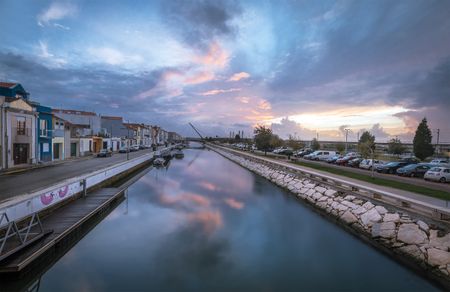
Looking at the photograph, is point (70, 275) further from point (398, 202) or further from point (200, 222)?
point (398, 202)

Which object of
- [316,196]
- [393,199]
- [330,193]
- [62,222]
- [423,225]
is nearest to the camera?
[423,225]

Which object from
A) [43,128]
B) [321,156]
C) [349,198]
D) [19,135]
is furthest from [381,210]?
[43,128]

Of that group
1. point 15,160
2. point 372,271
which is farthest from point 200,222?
point 15,160

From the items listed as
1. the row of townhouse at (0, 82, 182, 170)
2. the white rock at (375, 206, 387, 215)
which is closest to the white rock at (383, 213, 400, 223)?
the white rock at (375, 206, 387, 215)

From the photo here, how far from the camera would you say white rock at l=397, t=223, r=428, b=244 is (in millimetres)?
10336

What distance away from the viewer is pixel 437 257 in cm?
936

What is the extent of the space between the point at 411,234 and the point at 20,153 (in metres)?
36.7

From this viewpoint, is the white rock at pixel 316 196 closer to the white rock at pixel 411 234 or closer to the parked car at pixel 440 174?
the white rock at pixel 411 234

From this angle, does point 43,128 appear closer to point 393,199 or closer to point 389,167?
point 393,199

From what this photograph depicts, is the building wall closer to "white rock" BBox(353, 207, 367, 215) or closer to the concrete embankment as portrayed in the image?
the concrete embankment

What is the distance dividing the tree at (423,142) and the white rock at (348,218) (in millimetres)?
50437

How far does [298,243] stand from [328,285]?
13.2ft

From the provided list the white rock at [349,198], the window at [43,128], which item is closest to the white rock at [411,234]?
the white rock at [349,198]

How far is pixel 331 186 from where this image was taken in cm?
1950
